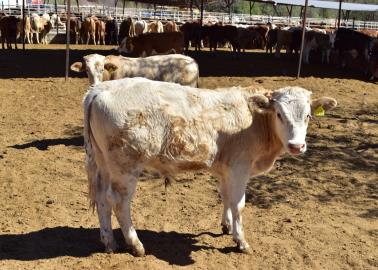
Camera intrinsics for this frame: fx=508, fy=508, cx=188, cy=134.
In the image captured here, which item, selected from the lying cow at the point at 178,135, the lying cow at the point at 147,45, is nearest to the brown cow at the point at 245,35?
the lying cow at the point at 147,45

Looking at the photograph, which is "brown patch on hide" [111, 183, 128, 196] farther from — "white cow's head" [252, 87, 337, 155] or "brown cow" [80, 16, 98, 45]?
"brown cow" [80, 16, 98, 45]

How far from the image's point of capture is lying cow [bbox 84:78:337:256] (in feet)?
13.6

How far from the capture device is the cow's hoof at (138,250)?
4.42 metres

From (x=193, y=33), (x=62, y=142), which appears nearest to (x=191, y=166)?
(x=62, y=142)

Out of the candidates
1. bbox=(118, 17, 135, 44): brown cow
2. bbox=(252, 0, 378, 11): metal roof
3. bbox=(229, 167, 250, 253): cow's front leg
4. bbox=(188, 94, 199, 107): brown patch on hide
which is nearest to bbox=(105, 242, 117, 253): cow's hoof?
bbox=(229, 167, 250, 253): cow's front leg

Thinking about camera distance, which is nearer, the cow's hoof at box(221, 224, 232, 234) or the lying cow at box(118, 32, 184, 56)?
the cow's hoof at box(221, 224, 232, 234)

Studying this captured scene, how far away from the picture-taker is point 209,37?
21625 mm

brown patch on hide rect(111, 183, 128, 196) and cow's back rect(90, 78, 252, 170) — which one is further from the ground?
cow's back rect(90, 78, 252, 170)

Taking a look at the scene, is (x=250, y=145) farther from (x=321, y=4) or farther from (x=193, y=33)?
(x=321, y=4)

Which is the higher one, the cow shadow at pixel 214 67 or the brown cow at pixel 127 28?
the brown cow at pixel 127 28

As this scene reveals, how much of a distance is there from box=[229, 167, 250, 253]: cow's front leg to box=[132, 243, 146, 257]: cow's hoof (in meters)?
0.85

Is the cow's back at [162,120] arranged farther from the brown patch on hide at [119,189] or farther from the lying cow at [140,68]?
the lying cow at [140,68]

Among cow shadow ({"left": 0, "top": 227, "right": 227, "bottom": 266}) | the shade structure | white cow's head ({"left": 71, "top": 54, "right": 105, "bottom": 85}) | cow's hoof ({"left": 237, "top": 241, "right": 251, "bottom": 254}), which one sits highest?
the shade structure

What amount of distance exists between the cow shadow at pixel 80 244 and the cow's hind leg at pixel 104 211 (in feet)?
0.42
